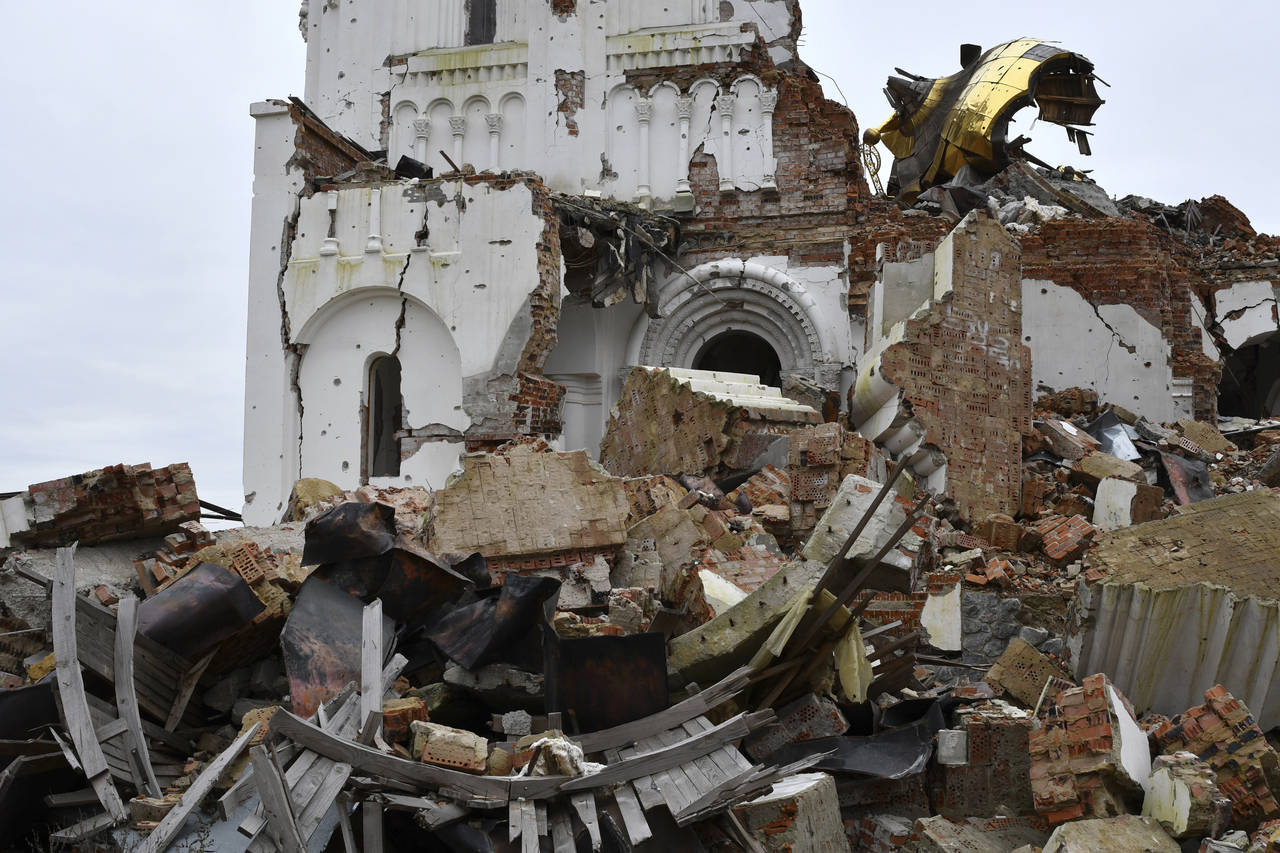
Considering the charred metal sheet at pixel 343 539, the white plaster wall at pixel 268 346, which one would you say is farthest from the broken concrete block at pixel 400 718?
the white plaster wall at pixel 268 346

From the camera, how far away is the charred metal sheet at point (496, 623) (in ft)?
18.1

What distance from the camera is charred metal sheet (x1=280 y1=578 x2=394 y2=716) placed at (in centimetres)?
538

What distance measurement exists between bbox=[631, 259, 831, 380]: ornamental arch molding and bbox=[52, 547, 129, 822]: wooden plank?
9.53m

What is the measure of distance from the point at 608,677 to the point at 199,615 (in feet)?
7.18

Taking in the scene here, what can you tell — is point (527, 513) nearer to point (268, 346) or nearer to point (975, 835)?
point (975, 835)

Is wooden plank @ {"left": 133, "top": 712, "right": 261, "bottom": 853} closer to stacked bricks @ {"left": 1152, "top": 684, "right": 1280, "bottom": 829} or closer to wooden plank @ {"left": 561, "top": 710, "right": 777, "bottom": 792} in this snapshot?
wooden plank @ {"left": 561, "top": 710, "right": 777, "bottom": 792}

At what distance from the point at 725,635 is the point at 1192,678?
2.30m

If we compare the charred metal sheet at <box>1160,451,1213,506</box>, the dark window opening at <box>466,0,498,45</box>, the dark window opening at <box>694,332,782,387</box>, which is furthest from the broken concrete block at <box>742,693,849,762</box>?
the dark window opening at <box>466,0,498,45</box>

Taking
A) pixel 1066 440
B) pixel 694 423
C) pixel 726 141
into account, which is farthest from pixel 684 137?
pixel 1066 440

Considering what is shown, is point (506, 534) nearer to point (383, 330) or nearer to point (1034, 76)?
point (383, 330)

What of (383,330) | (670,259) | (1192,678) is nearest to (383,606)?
(1192,678)

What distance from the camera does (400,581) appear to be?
19.5 ft

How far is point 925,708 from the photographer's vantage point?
19.2ft

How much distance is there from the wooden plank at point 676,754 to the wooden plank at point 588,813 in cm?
4
